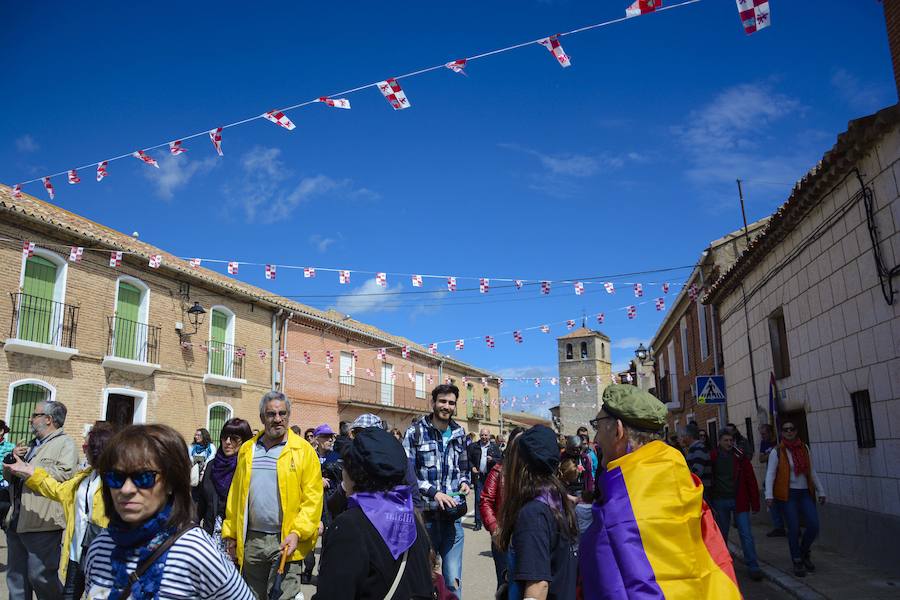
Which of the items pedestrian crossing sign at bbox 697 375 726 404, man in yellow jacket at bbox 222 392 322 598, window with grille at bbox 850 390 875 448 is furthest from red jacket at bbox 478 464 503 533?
pedestrian crossing sign at bbox 697 375 726 404

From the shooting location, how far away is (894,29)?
829 cm

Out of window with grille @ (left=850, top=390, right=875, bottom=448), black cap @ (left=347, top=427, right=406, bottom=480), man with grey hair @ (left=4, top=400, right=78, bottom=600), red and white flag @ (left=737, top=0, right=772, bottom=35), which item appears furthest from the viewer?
window with grille @ (left=850, top=390, right=875, bottom=448)

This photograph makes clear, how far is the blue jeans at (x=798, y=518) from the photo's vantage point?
25.3 feet

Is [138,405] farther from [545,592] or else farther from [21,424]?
[545,592]

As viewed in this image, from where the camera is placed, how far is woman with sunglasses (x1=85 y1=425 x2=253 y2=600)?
82.5 inches

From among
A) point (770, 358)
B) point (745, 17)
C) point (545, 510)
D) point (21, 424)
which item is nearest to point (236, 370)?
point (21, 424)

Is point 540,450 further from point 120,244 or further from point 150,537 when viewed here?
point 120,244

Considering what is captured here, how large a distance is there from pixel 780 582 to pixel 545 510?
227 inches

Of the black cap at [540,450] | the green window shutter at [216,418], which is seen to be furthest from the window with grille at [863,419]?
the green window shutter at [216,418]

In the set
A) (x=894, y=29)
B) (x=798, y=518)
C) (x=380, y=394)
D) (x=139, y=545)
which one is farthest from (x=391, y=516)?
(x=380, y=394)

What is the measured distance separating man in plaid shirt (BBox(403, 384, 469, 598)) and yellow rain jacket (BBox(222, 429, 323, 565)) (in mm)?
799

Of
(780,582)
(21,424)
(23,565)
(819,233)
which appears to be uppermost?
(819,233)

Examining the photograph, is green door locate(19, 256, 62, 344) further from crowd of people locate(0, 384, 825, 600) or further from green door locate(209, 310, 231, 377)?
crowd of people locate(0, 384, 825, 600)

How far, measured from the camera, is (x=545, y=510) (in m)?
3.02
